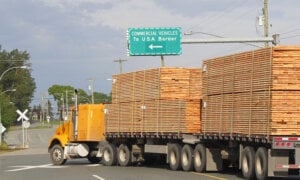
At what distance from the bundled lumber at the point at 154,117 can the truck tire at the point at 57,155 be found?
282 cm

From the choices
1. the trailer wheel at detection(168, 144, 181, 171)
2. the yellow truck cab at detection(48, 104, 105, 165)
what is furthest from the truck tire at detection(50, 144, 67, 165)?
the trailer wheel at detection(168, 144, 181, 171)

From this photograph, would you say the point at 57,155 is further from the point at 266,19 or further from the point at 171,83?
the point at 266,19

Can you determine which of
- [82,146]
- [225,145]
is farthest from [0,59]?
[225,145]

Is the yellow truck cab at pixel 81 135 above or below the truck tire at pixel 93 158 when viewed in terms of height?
above

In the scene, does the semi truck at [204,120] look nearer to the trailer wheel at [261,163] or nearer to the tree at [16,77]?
the trailer wheel at [261,163]

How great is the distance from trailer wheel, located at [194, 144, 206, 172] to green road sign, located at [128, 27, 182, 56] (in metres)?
14.2

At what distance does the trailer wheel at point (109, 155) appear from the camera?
92.3ft

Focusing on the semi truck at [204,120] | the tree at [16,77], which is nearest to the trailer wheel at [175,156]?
the semi truck at [204,120]

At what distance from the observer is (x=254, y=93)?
18.4 m

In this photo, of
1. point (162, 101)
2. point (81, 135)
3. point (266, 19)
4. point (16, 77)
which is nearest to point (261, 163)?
point (162, 101)

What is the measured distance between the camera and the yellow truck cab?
29250 millimetres

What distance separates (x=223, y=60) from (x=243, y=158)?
11.4ft

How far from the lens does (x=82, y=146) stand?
29.5m

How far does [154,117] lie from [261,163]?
794 cm
